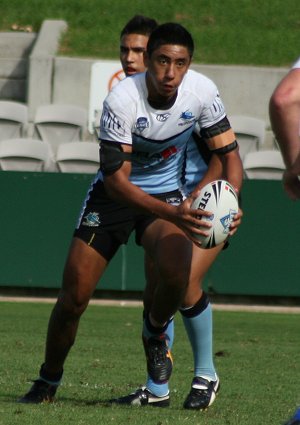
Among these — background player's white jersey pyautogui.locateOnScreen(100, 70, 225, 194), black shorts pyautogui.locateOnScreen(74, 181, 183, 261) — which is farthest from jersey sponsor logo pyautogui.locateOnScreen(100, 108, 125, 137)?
black shorts pyautogui.locateOnScreen(74, 181, 183, 261)

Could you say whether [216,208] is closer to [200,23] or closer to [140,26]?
[140,26]

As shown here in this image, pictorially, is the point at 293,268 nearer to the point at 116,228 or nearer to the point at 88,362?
the point at 88,362

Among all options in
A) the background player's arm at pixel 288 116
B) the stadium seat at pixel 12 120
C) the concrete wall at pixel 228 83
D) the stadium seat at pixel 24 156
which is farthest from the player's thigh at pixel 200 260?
the concrete wall at pixel 228 83

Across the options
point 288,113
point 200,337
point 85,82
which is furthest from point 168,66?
point 85,82

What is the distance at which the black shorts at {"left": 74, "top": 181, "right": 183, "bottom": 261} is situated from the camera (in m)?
Result: 6.70

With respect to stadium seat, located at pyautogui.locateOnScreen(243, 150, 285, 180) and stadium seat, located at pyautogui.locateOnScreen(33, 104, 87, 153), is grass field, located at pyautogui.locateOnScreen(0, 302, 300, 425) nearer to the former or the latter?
stadium seat, located at pyautogui.locateOnScreen(243, 150, 285, 180)

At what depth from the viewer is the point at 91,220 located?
674cm

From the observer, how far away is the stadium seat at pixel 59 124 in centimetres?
1800

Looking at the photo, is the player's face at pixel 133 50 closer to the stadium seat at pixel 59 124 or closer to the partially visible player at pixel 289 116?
the partially visible player at pixel 289 116

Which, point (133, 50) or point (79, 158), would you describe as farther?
point (79, 158)

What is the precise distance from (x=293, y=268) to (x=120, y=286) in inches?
82.0

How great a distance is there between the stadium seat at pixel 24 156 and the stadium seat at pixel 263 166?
275 centimetres

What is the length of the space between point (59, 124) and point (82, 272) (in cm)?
1161

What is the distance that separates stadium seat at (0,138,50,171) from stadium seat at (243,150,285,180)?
275 cm
